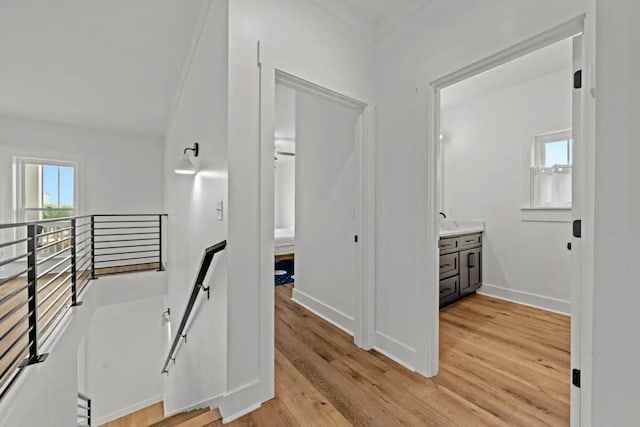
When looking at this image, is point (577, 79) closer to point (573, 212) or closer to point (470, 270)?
point (573, 212)

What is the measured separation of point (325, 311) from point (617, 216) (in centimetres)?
263

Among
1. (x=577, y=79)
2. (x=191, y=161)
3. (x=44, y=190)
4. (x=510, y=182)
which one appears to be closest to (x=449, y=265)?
(x=510, y=182)

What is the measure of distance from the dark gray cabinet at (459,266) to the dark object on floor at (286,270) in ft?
7.74

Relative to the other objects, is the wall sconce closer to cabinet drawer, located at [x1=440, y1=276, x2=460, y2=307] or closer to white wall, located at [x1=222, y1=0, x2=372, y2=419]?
white wall, located at [x1=222, y1=0, x2=372, y2=419]

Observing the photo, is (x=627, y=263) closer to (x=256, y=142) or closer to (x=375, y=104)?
(x=256, y=142)

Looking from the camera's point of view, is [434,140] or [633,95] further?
[434,140]

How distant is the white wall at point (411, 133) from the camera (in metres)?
1.65

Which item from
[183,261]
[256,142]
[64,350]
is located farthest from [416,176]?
[64,350]

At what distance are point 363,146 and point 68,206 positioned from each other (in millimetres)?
5141

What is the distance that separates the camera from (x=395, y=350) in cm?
206

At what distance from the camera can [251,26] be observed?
5.28 ft

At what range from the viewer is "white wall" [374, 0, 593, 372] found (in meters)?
1.65

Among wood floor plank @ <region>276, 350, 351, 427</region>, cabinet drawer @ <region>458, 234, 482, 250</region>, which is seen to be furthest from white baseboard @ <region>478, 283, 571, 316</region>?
wood floor plank @ <region>276, 350, 351, 427</region>

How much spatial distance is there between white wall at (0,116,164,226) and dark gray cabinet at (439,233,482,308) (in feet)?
16.8
